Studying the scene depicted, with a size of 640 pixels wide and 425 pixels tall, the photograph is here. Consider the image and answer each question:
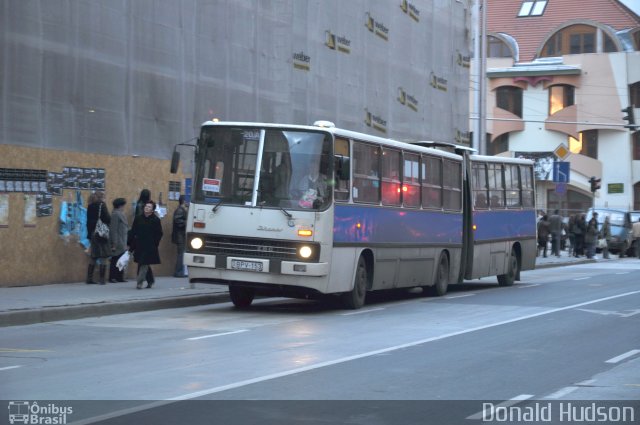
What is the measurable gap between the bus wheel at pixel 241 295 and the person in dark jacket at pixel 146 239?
203 cm

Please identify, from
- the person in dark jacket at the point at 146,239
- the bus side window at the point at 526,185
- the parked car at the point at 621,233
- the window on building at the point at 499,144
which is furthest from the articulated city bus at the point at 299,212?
the window on building at the point at 499,144

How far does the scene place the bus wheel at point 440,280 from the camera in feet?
72.3

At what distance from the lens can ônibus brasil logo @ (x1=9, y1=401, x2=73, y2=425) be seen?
7812 millimetres

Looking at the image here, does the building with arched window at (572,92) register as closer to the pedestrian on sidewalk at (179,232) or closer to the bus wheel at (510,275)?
the bus wheel at (510,275)

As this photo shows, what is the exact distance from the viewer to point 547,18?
68500 millimetres

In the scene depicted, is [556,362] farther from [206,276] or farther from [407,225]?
[407,225]

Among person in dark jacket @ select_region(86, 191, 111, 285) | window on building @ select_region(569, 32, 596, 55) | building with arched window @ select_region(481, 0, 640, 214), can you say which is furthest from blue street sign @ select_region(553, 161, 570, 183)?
window on building @ select_region(569, 32, 596, 55)

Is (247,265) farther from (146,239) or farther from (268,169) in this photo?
(146,239)

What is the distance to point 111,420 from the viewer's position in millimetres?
7918

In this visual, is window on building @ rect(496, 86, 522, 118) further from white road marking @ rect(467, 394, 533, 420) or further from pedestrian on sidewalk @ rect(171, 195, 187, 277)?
white road marking @ rect(467, 394, 533, 420)

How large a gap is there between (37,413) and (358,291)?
10641 millimetres

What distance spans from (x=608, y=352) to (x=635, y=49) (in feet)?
185

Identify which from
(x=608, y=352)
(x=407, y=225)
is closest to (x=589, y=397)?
(x=608, y=352)

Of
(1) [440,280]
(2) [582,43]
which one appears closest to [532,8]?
(2) [582,43]
